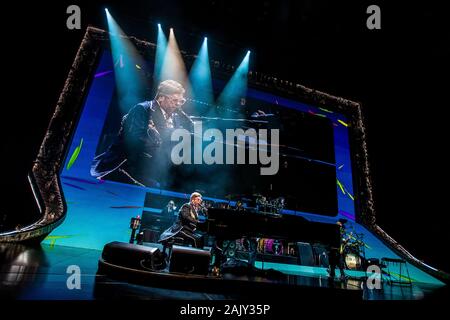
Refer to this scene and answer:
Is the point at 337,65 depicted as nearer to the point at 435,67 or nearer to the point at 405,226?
the point at 435,67

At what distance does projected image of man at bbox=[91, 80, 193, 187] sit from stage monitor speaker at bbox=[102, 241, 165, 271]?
247 centimetres

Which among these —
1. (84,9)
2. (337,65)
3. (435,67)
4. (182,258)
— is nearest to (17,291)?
(182,258)

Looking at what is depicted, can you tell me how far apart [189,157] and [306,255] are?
3327 mm

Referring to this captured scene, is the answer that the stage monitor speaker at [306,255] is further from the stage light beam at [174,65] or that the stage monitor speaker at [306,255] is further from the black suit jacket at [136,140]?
the stage light beam at [174,65]

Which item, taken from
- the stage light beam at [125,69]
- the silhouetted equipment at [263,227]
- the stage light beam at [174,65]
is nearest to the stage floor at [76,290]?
the silhouetted equipment at [263,227]

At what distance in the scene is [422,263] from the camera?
5.54 m

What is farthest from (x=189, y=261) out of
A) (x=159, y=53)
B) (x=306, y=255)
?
(x=159, y=53)

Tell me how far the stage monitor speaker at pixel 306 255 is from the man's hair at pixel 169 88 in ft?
14.3

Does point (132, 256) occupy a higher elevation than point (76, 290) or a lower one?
higher

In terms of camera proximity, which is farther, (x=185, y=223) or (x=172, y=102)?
(x=172, y=102)

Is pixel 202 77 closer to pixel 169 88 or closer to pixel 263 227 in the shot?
pixel 169 88

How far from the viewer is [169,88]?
5.45m

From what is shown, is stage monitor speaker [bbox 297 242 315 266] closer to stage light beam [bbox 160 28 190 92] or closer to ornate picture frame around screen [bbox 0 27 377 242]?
ornate picture frame around screen [bbox 0 27 377 242]

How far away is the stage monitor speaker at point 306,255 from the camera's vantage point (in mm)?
5234
